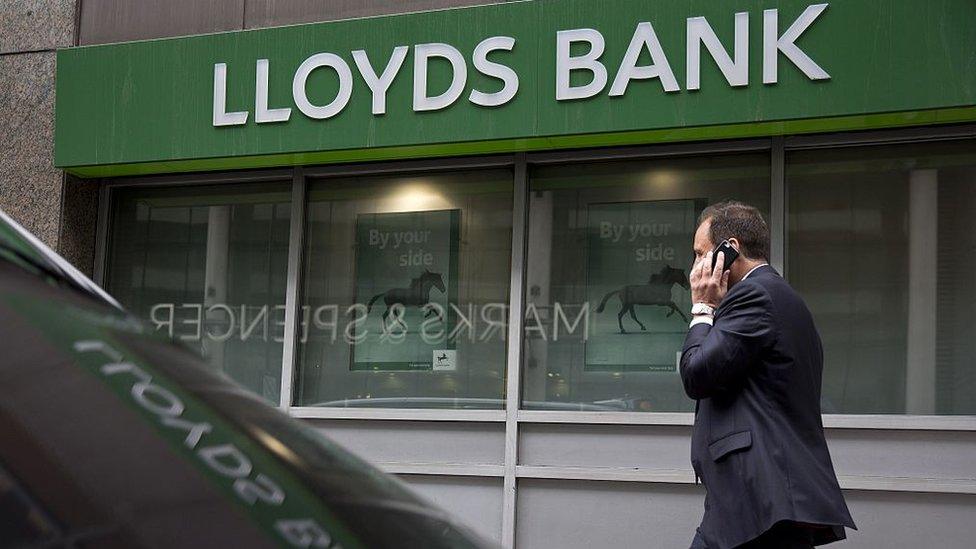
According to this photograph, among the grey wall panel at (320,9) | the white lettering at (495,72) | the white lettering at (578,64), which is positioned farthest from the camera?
the grey wall panel at (320,9)

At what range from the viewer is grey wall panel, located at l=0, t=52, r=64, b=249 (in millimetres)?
7504

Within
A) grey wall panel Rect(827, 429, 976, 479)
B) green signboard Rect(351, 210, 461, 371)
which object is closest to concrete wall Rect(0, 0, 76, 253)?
green signboard Rect(351, 210, 461, 371)

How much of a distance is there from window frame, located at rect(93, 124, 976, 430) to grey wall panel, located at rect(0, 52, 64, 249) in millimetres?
340

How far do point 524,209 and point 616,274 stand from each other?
0.64 metres

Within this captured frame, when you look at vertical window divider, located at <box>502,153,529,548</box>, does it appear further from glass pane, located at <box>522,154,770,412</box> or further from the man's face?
the man's face

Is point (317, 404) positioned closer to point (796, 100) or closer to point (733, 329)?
point (796, 100)

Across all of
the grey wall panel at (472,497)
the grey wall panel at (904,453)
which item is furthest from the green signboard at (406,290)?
the grey wall panel at (904,453)

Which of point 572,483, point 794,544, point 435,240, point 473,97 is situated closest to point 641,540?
point 572,483

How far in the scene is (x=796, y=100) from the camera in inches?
229

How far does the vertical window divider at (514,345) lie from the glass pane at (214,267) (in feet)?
4.98

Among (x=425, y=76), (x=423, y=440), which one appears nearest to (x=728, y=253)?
(x=425, y=76)

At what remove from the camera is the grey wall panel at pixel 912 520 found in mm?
5715

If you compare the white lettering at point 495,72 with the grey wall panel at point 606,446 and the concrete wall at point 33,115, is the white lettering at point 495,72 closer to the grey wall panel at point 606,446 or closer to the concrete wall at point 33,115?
the grey wall panel at point 606,446

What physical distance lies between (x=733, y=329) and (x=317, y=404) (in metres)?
4.14
